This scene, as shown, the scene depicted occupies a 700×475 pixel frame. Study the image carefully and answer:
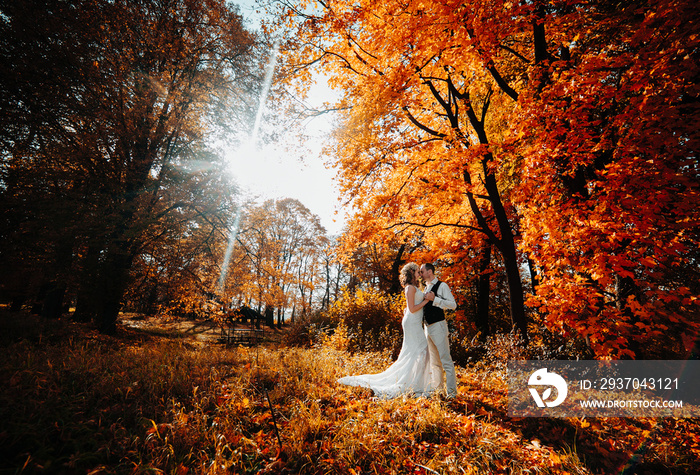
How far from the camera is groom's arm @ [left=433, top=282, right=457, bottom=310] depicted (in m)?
4.64

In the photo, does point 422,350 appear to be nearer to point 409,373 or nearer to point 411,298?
point 409,373

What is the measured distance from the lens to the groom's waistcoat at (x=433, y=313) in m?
4.88

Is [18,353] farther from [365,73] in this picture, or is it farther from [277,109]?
[365,73]

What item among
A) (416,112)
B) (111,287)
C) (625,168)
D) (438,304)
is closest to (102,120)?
(111,287)

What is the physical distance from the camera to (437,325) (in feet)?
16.0

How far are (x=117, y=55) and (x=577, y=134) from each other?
11229mm

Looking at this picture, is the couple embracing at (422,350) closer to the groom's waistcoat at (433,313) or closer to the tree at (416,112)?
the groom's waistcoat at (433,313)

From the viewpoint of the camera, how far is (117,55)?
7.52 meters

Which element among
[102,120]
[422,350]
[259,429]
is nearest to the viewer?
[259,429]

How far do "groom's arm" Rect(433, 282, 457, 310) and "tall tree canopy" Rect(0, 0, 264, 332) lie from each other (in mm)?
8049

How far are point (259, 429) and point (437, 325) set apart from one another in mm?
3182

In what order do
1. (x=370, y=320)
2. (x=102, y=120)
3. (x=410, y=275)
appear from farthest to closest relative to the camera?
(x=370, y=320), (x=102, y=120), (x=410, y=275)

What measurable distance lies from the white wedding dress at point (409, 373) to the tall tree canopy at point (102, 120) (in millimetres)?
7396

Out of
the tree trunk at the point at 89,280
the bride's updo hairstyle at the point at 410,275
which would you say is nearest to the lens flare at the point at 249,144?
the tree trunk at the point at 89,280
